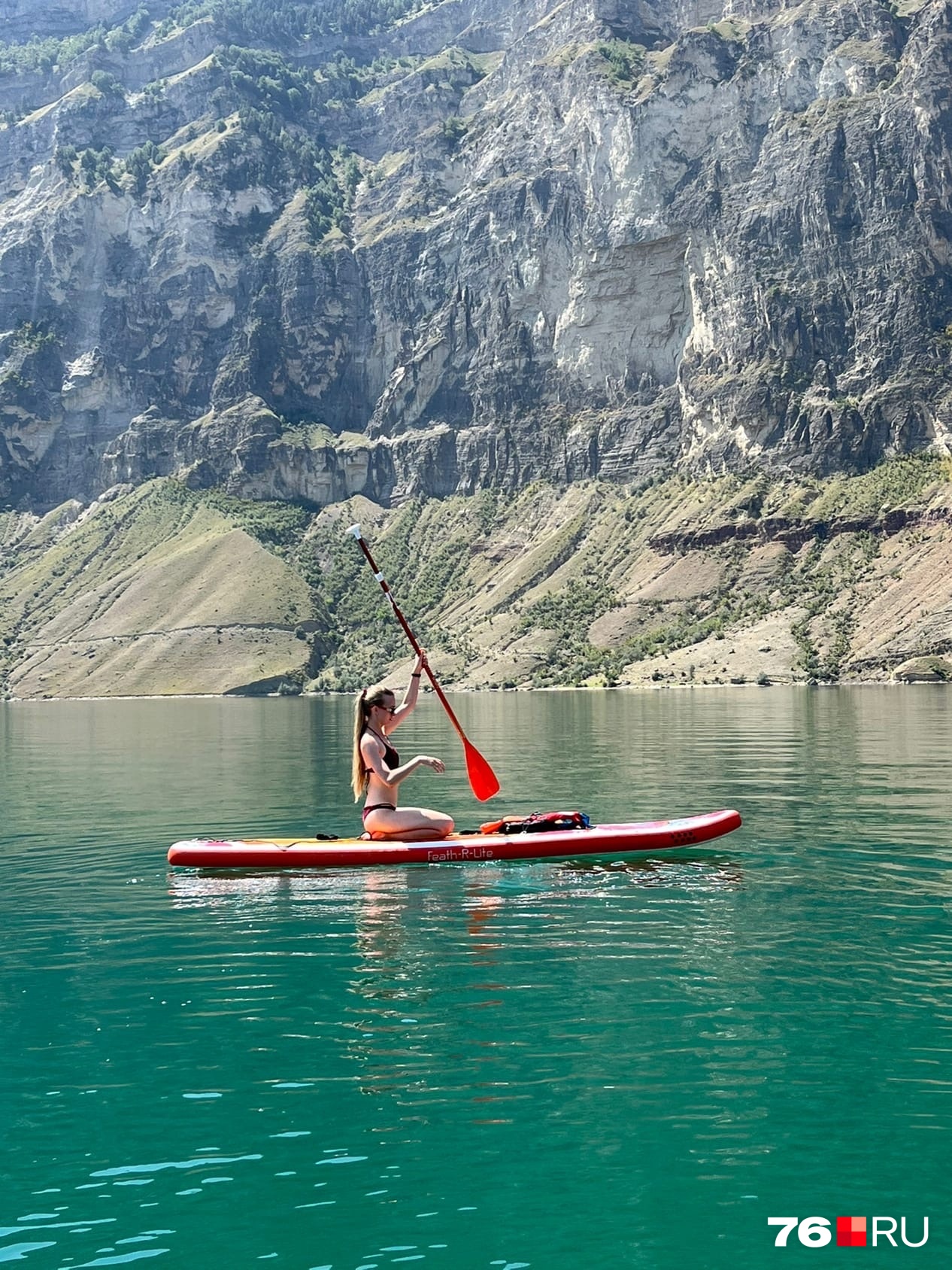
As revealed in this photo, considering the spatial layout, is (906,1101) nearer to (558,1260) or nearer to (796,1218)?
(796,1218)

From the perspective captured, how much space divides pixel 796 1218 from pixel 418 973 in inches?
367

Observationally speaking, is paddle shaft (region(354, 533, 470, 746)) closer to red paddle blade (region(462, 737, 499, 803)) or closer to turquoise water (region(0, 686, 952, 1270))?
red paddle blade (region(462, 737, 499, 803))

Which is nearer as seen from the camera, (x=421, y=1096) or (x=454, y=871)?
(x=421, y=1096)

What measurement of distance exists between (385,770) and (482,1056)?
12.0 meters

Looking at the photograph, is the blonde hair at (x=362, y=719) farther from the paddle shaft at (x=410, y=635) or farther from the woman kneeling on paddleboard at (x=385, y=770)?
the paddle shaft at (x=410, y=635)

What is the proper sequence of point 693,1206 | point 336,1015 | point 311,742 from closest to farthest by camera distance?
point 693,1206 < point 336,1015 < point 311,742

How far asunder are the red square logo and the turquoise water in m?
0.15

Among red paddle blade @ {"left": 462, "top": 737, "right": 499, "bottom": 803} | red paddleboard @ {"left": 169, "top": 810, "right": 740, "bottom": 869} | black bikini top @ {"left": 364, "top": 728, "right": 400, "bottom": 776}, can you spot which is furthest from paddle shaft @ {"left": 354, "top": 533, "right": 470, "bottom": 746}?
red paddleboard @ {"left": 169, "top": 810, "right": 740, "bottom": 869}

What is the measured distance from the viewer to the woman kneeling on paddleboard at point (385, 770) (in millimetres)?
27266

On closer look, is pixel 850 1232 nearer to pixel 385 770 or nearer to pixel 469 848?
pixel 385 770

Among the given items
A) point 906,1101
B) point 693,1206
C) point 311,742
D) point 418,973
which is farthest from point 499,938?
point 311,742

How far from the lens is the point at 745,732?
7469 centimetres

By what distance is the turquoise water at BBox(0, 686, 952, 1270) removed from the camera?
1175 cm

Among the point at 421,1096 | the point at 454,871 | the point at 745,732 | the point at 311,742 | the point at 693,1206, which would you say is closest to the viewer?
the point at 693,1206
